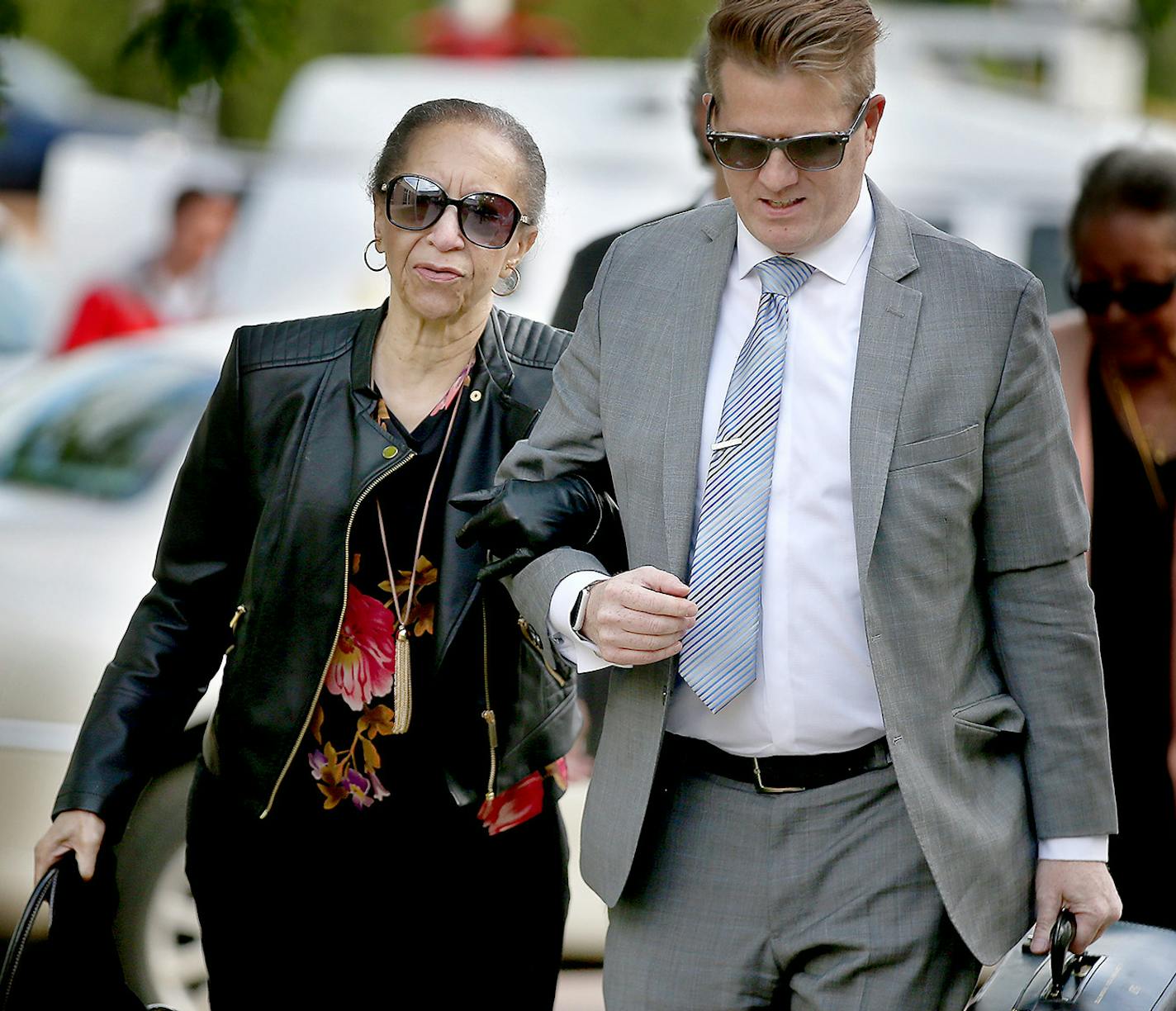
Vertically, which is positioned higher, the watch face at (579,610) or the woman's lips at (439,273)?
the woman's lips at (439,273)

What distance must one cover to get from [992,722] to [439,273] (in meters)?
1.07

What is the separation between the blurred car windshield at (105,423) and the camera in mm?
4992

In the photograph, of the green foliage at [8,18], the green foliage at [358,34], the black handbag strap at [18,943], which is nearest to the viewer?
the black handbag strap at [18,943]

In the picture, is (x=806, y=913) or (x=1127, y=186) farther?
(x=1127, y=186)

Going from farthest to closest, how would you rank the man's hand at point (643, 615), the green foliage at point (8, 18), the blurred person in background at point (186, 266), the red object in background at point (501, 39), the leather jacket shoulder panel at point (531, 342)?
the red object in background at point (501, 39) → the blurred person in background at point (186, 266) → the green foliage at point (8, 18) → the leather jacket shoulder panel at point (531, 342) → the man's hand at point (643, 615)

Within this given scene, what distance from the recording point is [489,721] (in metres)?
2.72

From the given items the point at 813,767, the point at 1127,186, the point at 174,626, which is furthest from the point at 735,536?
the point at 1127,186

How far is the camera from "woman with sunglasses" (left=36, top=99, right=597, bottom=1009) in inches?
108

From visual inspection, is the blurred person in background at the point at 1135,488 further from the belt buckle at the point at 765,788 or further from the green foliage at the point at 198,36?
the green foliage at the point at 198,36

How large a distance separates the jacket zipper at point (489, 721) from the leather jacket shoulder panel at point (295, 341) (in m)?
0.49

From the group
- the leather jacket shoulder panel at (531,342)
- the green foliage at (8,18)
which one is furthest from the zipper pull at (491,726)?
the green foliage at (8,18)

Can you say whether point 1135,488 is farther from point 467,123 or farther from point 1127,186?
point 467,123

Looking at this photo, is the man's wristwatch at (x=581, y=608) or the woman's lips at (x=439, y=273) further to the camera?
the woman's lips at (x=439, y=273)

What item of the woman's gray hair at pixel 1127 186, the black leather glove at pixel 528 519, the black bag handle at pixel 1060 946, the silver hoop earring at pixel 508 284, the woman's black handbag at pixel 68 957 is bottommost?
the woman's black handbag at pixel 68 957
